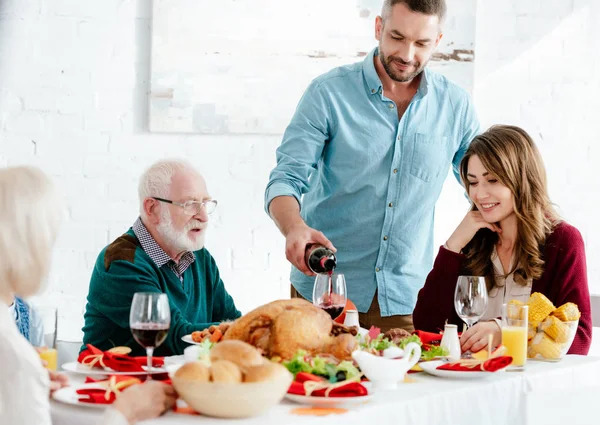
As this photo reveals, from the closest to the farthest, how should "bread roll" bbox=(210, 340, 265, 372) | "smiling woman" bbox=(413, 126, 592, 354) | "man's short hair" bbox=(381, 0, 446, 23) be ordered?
1. "bread roll" bbox=(210, 340, 265, 372)
2. "smiling woman" bbox=(413, 126, 592, 354)
3. "man's short hair" bbox=(381, 0, 446, 23)

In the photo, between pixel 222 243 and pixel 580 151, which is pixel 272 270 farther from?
pixel 580 151

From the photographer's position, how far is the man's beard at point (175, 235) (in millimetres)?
2561

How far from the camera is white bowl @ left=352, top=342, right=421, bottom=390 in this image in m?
1.71

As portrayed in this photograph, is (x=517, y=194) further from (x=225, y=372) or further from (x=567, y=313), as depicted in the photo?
(x=225, y=372)

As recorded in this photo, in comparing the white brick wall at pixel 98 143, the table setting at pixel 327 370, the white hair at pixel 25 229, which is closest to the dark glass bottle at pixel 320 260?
the table setting at pixel 327 370

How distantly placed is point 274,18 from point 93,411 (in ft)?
8.18

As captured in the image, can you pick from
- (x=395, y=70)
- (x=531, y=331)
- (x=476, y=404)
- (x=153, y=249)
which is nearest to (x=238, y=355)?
(x=476, y=404)

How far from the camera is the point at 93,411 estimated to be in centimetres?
152

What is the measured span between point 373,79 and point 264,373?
170cm

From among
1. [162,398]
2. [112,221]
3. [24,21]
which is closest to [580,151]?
[112,221]

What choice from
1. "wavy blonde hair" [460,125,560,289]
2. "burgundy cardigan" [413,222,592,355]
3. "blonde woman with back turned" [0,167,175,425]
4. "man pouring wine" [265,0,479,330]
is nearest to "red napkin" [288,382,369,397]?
"blonde woman with back turned" [0,167,175,425]

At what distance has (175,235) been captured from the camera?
2.56 meters

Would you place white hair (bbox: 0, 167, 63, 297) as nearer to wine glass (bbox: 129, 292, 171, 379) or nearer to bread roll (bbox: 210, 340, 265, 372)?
wine glass (bbox: 129, 292, 171, 379)

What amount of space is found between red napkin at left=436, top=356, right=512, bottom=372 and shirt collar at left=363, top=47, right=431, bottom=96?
1.30 meters
